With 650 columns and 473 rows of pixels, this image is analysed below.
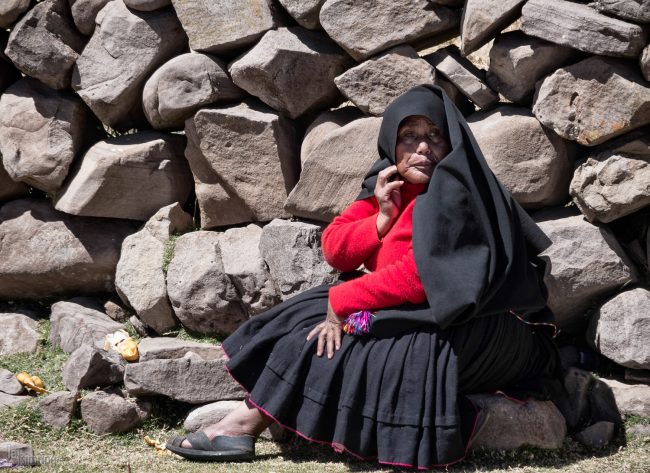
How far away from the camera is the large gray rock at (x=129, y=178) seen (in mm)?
5387

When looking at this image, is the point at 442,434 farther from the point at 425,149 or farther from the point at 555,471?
the point at 425,149

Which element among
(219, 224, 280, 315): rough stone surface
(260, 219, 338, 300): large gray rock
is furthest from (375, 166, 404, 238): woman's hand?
(219, 224, 280, 315): rough stone surface

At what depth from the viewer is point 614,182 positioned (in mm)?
4344

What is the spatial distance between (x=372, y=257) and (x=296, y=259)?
0.69m

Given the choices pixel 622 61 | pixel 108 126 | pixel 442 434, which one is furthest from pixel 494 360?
pixel 108 126

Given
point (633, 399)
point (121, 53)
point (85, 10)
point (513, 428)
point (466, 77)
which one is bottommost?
point (633, 399)

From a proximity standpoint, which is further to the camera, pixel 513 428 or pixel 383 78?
pixel 383 78

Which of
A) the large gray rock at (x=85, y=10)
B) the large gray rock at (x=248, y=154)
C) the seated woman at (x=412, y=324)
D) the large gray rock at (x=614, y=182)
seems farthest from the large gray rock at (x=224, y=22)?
the large gray rock at (x=614, y=182)

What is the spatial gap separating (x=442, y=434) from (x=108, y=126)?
2751mm

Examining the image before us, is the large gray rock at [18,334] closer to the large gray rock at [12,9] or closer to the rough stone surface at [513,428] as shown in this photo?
the large gray rock at [12,9]

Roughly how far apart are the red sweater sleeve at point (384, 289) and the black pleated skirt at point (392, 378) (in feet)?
0.38

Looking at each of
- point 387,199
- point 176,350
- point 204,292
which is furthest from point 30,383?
point 387,199

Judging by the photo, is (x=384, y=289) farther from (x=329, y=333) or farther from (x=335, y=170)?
(x=335, y=170)

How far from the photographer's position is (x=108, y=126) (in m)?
5.61
